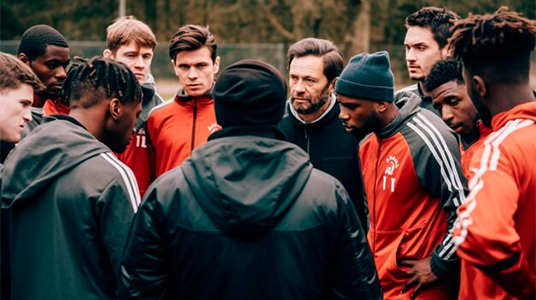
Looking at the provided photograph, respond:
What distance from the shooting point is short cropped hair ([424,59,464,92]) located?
4.90m

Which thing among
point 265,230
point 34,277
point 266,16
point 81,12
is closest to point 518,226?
point 265,230

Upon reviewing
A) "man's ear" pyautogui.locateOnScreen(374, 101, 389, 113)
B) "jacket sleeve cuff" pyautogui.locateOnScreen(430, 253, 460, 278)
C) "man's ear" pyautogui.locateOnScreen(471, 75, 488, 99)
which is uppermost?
Answer: "man's ear" pyautogui.locateOnScreen(471, 75, 488, 99)

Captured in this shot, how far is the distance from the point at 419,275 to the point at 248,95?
201 cm

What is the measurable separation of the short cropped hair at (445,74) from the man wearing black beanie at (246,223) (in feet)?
6.24

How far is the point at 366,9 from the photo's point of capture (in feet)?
93.8

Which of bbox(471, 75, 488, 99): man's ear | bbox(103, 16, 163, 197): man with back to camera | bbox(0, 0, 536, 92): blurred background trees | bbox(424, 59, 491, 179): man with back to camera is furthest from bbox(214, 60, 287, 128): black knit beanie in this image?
bbox(0, 0, 536, 92): blurred background trees

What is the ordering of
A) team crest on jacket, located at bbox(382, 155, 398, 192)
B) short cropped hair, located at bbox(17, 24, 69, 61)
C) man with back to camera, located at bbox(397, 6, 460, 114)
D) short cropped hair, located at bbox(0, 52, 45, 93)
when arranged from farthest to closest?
man with back to camera, located at bbox(397, 6, 460, 114), short cropped hair, located at bbox(17, 24, 69, 61), team crest on jacket, located at bbox(382, 155, 398, 192), short cropped hair, located at bbox(0, 52, 45, 93)

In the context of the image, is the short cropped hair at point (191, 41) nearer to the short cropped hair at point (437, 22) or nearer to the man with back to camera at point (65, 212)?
the short cropped hair at point (437, 22)

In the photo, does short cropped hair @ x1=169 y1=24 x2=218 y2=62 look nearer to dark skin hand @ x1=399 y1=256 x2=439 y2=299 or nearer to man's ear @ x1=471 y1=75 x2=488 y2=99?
dark skin hand @ x1=399 y1=256 x2=439 y2=299

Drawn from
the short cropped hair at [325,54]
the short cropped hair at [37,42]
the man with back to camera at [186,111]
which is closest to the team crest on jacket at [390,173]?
the short cropped hair at [325,54]

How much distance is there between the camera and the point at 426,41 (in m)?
6.50

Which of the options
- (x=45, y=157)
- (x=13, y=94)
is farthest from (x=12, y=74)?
(x=45, y=157)

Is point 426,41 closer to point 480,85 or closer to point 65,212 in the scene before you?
point 480,85

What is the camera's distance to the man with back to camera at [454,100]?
4.81 meters
